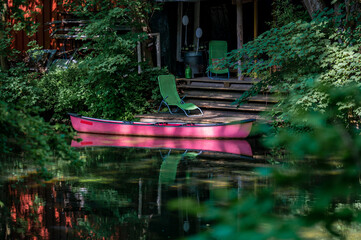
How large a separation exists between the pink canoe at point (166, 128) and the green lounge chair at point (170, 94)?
102 cm

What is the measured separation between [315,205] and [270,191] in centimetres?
13

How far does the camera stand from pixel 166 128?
12.4m

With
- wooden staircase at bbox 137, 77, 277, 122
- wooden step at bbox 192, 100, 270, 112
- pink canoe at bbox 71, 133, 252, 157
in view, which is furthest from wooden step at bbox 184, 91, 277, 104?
pink canoe at bbox 71, 133, 252, 157

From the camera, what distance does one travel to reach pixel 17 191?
7844mm

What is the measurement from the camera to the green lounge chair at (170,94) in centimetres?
1341

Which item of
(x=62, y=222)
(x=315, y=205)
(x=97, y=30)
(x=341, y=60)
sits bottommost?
(x=62, y=222)

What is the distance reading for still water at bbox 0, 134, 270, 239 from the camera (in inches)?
240

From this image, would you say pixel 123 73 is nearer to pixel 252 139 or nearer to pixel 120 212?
pixel 252 139

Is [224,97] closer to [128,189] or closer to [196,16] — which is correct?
[196,16]

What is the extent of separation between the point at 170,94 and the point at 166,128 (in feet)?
5.38

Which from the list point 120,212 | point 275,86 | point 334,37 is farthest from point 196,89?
point 120,212

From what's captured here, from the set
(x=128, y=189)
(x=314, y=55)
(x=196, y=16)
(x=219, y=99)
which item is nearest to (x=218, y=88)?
(x=219, y=99)

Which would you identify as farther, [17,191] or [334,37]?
[334,37]

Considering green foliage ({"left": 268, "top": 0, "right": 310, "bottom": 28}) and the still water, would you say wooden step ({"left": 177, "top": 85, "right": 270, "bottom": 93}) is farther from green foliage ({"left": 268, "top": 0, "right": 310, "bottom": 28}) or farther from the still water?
the still water
